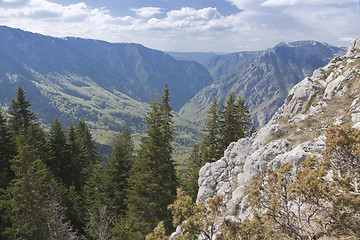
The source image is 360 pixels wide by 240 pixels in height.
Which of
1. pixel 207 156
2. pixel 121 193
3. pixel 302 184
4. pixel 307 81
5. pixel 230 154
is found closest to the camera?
pixel 302 184

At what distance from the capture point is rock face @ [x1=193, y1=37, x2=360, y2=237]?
51.0ft

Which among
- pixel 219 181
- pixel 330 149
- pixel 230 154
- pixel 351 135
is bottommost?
pixel 219 181

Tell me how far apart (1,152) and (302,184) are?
39.3 metres

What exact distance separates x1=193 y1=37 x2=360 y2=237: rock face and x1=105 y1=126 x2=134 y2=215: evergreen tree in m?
11.1

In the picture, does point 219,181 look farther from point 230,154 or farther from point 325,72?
point 325,72

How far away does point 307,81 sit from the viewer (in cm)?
3073

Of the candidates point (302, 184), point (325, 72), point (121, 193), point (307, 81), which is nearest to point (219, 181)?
point (121, 193)

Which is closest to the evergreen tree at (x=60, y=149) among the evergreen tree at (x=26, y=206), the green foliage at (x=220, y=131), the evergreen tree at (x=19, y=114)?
the evergreen tree at (x=19, y=114)

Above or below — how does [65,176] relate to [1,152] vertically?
below

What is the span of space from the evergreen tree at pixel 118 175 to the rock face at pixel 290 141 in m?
11.1

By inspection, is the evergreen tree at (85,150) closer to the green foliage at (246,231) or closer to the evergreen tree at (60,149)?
the evergreen tree at (60,149)

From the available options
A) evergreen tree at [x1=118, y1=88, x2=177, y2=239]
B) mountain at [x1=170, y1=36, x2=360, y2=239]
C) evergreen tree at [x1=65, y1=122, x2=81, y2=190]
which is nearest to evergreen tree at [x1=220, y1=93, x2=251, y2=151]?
mountain at [x1=170, y1=36, x2=360, y2=239]

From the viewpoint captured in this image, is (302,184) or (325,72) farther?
(325,72)

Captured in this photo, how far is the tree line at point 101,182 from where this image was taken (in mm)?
21109
